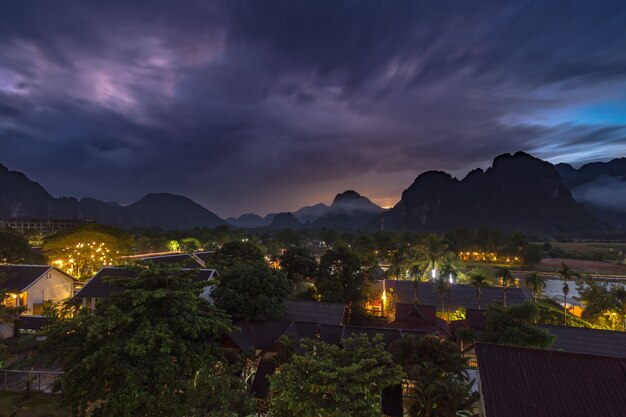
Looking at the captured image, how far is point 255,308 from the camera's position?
24.4 meters

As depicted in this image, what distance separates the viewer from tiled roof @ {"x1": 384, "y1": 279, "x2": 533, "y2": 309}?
125ft

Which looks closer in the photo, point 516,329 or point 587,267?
point 516,329

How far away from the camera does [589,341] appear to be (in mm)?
21922

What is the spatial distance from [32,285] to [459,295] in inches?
1800

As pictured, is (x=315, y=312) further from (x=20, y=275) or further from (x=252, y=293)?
(x=20, y=275)

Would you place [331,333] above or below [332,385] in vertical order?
below

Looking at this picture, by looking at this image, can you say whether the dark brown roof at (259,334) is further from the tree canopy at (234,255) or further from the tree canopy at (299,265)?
the tree canopy at (299,265)

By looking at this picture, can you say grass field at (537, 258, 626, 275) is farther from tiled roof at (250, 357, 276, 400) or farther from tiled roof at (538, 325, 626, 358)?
tiled roof at (250, 357, 276, 400)

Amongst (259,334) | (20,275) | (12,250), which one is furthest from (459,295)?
(12,250)

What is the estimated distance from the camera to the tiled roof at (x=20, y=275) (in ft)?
103

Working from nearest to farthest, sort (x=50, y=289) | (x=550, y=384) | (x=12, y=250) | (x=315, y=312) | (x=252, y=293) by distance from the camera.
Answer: (x=550, y=384) < (x=252, y=293) < (x=315, y=312) < (x=50, y=289) < (x=12, y=250)

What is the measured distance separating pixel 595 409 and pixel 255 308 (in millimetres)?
19116

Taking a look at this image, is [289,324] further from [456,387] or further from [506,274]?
[506,274]

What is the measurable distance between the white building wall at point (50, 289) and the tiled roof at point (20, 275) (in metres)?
0.57
